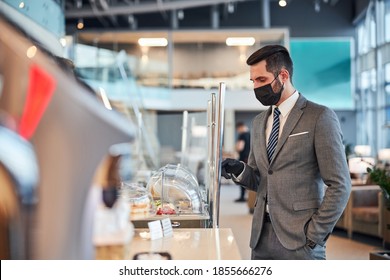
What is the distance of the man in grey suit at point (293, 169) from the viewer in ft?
5.83

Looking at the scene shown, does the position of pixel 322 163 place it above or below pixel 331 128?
below

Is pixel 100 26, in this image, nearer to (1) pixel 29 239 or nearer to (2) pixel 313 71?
(2) pixel 313 71

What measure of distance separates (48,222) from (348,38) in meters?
12.0

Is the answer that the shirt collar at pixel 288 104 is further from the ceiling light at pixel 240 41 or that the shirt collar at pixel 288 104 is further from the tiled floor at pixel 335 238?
the ceiling light at pixel 240 41

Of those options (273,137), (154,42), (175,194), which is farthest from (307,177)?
(154,42)

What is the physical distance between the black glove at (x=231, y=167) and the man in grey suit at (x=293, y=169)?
0.31ft

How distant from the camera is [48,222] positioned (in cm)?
84

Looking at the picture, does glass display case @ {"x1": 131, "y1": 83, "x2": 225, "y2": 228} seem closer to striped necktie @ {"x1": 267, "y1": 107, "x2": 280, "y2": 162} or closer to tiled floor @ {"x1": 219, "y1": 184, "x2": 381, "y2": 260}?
striped necktie @ {"x1": 267, "y1": 107, "x2": 280, "y2": 162}

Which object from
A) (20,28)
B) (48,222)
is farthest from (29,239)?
(20,28)

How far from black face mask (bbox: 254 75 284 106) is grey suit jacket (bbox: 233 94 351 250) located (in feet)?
0.25

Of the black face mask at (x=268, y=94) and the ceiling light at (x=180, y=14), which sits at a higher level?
the ceiling light at (x=180, y=14)

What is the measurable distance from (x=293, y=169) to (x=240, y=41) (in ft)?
36.7

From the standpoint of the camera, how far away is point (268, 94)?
1.90 metres

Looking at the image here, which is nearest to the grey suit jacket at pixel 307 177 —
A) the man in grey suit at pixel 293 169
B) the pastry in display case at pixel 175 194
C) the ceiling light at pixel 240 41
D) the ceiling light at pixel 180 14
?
the man in grey suit at pixel 293 169
